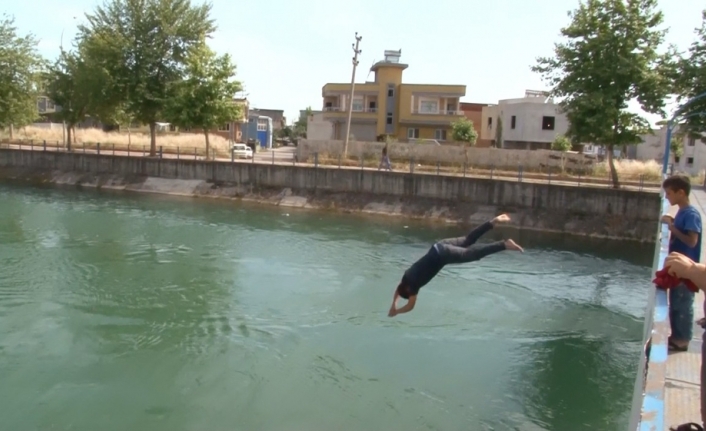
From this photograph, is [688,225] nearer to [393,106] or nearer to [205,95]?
[205,95]

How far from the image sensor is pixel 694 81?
92.7 feet

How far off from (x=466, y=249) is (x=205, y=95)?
3395cm

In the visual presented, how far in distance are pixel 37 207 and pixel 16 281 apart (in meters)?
15.0

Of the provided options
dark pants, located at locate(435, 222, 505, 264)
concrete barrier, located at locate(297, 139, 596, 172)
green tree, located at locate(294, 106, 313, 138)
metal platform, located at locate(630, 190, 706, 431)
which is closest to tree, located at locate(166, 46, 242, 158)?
concrete barrier, located at locate(297, 139, 596, 172)

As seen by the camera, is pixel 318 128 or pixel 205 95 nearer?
pixel 205 95

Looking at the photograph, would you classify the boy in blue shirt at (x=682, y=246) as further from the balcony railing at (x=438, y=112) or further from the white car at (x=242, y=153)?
the balcony railing at (x=438, y=112)

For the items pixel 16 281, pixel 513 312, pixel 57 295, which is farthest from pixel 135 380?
pixel 513 312

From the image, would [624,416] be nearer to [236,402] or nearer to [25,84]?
[236,402]

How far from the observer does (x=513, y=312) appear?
52.7 ft

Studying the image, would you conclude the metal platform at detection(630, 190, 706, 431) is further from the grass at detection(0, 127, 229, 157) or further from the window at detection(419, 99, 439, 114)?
the window at detection(419, 99, 439, 114)

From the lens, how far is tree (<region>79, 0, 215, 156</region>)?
41.8m

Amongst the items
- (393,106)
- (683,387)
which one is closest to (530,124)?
(393,106)

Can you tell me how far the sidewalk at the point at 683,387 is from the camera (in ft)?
16.6

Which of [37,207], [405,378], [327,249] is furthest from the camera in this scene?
[37,207]
